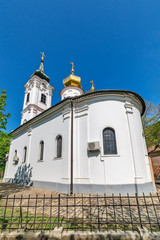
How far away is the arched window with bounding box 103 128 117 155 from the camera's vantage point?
7.82m

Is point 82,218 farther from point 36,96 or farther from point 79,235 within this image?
point 36,96

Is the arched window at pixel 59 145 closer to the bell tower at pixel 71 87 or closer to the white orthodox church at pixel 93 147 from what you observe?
the white orthodox church at pixel 93 147

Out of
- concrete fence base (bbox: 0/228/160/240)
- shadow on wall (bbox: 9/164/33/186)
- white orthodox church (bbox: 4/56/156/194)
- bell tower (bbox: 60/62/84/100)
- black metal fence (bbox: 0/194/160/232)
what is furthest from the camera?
bell tower (bbox: 60/62/84/100)

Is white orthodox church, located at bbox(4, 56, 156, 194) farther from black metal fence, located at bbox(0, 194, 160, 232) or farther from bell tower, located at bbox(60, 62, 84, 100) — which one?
bell tower, located at bbox(60, 62, 84, 100)

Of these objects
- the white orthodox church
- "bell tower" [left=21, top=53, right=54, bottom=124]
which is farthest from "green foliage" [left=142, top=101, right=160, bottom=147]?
"bell tower" [left=21, top=53, right=54, bottom=124]

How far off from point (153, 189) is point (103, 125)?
485 cm

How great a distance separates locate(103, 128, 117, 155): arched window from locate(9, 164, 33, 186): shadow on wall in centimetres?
751

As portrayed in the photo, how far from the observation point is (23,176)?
1239 cm

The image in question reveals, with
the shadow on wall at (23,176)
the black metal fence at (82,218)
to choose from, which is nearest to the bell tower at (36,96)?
the shadow on wall at (23,176)

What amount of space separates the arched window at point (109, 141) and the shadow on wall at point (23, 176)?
296 inches

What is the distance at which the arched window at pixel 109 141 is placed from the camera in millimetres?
7816

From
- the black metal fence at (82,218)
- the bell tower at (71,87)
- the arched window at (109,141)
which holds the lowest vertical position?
the black metal fence at (82,218)

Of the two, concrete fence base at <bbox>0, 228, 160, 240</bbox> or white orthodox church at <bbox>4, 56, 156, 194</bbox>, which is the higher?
white orthodox church at <bbox>4, 56, 156, 194</bbox>

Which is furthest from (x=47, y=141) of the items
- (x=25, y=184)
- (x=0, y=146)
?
(x=25, y=184)
